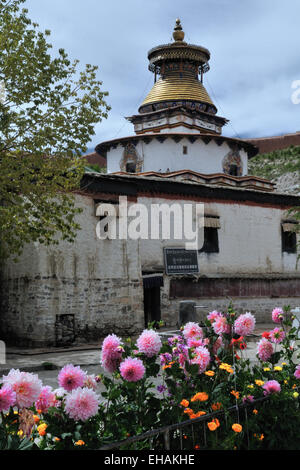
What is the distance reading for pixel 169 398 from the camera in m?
3.95

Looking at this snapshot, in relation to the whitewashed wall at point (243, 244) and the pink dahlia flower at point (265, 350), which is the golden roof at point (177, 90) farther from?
the pink dahlia flower at point (265, 350)

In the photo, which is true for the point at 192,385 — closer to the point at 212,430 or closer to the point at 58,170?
the point at 212,430

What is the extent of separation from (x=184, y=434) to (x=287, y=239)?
63.3 ft

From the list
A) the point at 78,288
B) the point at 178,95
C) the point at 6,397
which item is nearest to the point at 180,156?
the point at 178,95

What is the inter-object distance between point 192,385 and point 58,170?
8155 millimetres

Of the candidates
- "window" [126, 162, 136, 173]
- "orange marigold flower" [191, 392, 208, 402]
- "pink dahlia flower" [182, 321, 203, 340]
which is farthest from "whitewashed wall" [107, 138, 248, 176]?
"orange marigold flower" [191, 392, 208, 402]

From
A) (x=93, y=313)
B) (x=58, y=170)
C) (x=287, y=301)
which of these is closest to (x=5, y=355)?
(x=93, y=313)

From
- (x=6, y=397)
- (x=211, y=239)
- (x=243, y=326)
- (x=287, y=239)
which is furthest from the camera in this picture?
(x=287, y=239)

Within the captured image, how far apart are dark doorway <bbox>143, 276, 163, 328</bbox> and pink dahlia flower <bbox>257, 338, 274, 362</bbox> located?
1253 centimetres

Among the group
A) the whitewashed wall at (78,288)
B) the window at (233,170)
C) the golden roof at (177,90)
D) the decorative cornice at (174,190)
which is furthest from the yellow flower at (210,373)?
the golden roof at (177,90)

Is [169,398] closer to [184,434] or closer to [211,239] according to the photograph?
[184,434]

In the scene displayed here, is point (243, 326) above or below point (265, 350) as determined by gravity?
above
